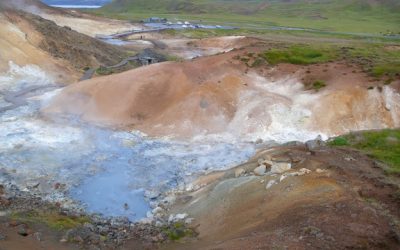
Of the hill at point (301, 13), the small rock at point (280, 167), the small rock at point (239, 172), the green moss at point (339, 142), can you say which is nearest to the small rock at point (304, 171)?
the small rock at point (280, 167)

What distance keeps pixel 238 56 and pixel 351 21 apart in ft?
389

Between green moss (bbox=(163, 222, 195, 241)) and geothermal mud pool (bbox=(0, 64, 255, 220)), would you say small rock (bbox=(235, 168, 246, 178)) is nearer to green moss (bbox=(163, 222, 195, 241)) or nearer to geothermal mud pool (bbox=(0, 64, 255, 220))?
geothermal mud pool (bbox=(0, 64, 255, 220))

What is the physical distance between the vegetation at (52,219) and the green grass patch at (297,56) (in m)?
22.4

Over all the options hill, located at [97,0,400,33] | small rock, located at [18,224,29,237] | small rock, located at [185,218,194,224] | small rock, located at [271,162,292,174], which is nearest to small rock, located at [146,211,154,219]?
small rock, located at [185,218,194,224]

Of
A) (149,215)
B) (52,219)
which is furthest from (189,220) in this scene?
(52,219)

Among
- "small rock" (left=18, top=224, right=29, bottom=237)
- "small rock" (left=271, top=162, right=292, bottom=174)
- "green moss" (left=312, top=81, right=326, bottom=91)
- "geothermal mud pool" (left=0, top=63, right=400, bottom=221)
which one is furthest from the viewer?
"green moss" (left=312, top=81, right=326, bottom=91)

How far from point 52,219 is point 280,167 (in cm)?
1059

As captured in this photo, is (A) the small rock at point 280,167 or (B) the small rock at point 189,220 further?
(A) the small rock at point 280,167

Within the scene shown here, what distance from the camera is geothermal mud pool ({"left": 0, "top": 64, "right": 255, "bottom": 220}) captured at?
24969 millimetres

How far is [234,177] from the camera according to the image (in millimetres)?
24172

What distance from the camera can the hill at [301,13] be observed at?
135163 millimetres

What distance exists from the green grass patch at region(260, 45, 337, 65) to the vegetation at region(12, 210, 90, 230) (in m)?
22.4

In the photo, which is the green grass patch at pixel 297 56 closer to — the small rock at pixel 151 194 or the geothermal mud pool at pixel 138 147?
the geothermal mud pool at pixel 138 147

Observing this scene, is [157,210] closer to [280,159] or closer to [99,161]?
[280,159]
